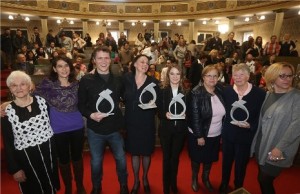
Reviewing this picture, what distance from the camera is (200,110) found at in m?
2.44

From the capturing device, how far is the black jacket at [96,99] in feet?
7.25

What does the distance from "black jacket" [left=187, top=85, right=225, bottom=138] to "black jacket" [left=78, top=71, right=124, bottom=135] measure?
0.82m

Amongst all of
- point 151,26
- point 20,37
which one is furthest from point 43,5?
point 151,26

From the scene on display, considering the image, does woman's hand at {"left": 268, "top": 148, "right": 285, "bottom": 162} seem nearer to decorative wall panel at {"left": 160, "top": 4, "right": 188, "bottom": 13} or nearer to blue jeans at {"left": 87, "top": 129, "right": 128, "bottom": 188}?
blue jeans at {"left": 87, "top": 129, "right": 128, "bottom": 188}

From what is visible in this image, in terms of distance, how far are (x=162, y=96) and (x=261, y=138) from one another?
1078 mm

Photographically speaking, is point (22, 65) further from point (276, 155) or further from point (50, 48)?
point (276, 155)

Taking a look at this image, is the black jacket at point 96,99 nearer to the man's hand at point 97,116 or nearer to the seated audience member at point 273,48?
the man's hand at point 97,116

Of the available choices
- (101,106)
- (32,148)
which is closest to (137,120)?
(101,106)

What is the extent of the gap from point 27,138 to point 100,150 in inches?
28.8

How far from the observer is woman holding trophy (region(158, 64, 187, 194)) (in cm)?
240

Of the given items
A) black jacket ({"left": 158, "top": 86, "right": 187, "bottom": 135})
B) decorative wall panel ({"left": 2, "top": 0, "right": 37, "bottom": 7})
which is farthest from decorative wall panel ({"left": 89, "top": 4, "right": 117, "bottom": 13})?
black jacket ({"left": 158, "top": 86, "right": 187, "bottom": 135})

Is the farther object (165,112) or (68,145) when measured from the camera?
(165,112)

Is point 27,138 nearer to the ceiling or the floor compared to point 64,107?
nearer to the floor

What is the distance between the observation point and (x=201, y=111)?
96.2 inches
